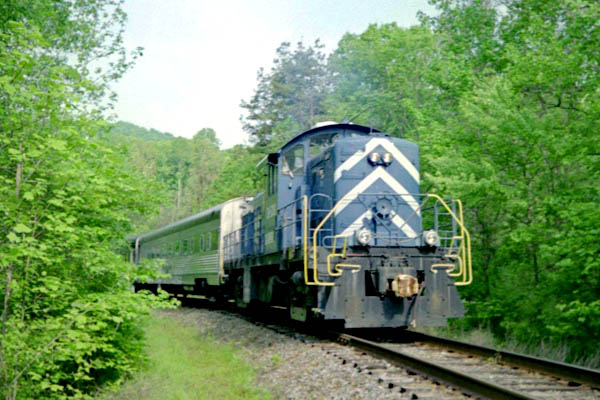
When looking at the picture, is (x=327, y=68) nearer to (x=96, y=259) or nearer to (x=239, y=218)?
(x=239, y=218)

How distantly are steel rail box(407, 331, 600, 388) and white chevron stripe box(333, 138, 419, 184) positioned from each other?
121 inches

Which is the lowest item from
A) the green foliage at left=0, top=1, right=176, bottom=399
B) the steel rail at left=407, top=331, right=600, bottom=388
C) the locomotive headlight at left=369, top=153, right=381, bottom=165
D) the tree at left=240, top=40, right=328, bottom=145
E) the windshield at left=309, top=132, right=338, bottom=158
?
the steel rail at left=407, top=331, right=600, bottom=388

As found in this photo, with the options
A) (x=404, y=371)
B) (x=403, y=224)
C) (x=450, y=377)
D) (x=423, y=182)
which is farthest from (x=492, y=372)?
(x=423, y=182)

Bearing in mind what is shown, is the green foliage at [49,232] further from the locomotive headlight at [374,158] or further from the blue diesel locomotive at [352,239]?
the locomotive headlight at [374,158]

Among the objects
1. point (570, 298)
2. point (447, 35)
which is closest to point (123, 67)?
point (570, 298)

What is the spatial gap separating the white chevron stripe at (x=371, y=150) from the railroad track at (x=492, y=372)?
294 cm

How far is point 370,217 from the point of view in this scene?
9211 mm

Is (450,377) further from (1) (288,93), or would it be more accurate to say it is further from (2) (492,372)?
(1) (288,93)

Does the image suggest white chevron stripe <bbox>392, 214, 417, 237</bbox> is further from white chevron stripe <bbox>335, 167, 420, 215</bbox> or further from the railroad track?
the railroad track

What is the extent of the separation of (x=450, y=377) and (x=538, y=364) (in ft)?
4.04

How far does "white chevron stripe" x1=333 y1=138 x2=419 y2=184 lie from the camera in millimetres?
9375

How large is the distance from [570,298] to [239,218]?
9209 millimetres

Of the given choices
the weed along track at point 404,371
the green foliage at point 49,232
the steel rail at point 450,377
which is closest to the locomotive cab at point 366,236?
the weed along track at point 404,371

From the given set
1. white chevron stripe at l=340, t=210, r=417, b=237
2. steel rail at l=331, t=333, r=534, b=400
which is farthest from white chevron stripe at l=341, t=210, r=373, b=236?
steel rail at l=331, t=333, r=534, b=400
